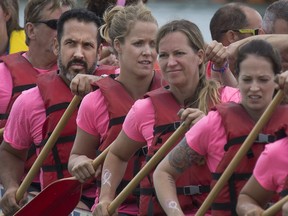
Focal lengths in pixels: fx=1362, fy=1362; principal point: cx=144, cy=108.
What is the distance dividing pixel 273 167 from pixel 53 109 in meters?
2.21

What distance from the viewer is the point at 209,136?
5934mm

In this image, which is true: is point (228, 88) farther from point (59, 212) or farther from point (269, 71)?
point (59, 212)

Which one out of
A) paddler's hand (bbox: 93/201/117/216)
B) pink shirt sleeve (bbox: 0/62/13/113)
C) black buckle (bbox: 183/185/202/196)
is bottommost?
paddler's hand (bbox: 93/201/117/216)

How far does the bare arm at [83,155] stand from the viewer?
6734mm

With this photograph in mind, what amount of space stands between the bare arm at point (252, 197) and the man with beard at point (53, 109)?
1855mm

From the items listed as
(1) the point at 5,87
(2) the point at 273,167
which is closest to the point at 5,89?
(1) the point at 5,87

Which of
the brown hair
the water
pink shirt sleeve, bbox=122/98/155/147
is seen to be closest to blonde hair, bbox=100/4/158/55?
pink shirt sleeve, bbox=122/98/155/147

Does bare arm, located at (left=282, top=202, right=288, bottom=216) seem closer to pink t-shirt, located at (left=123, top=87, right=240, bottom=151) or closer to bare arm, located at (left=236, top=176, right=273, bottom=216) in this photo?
bare arm, located at (left=236, top=176, right=273, bottom=216)

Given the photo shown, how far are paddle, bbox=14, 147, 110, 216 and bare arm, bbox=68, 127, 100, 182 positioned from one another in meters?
0.16

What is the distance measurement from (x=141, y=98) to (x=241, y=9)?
3.95 feet

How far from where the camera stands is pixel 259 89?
5738 mm

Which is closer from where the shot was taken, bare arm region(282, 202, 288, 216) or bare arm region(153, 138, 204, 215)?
bare arm region(282, 202, 288, 216)

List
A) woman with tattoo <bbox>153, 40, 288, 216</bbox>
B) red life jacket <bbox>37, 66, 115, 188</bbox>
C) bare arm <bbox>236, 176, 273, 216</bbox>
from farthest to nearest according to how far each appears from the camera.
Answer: red life jacket <bbox>37, 66, 115, 188</bbox>
woman with tattoo <bbox>153, 40, 288, 216</bbox>
bare arm <bbox>236, 176, 273, 216</bbox>

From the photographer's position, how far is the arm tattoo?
5977mm
